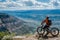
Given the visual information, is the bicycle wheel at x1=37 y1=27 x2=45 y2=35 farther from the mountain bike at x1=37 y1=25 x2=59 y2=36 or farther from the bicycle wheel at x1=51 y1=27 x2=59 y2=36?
the bicycle wheel at x1=51 y1=27 x2=59 y2=36

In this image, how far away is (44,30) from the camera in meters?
20.7

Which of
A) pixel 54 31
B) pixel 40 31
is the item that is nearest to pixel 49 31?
pixel 54 31

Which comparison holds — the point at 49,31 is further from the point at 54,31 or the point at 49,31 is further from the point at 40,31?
the point at 40,31

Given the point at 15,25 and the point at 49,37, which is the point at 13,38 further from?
the point at 15,25

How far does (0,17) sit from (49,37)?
28.0 meters

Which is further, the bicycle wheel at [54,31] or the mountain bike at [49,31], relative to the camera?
the bicycle wheel at [54,31]

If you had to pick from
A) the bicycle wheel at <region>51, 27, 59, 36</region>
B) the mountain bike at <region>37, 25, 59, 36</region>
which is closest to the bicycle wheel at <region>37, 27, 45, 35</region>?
the mountain bike at <region>37, 25, 59, 36</region>

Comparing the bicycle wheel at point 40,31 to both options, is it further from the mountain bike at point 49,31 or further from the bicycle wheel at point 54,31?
the bicycle wheel at point 54,31

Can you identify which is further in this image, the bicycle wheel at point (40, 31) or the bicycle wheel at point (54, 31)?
the bicycle wheel at point (54, 31)

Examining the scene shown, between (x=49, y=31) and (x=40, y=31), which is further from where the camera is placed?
(x=40, y=31)

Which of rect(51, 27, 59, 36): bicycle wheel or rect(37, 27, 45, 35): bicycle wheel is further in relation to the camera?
rect(51, 27, 59, 36): bicycle wheel

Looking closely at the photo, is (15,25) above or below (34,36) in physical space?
below

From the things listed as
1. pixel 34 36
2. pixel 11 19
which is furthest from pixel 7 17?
pixel 34 36

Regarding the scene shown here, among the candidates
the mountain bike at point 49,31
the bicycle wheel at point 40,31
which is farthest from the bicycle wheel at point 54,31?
the bicycle wheel at point 40,31
